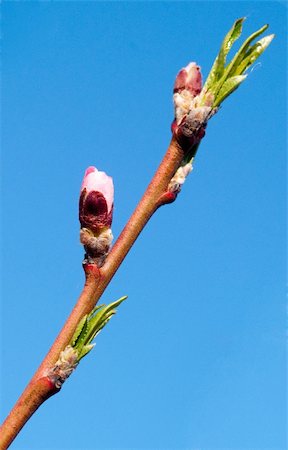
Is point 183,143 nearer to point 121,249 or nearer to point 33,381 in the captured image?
point 121,249

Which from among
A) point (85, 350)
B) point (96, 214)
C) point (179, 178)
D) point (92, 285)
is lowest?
point (85, 350)

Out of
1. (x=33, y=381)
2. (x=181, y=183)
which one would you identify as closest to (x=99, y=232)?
(x=181, y=183)

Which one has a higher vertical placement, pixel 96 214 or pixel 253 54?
pixel 253 54

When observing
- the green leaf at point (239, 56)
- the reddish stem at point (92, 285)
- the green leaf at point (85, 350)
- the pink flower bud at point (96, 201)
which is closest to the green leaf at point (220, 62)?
the green leaf at point (239, 56)

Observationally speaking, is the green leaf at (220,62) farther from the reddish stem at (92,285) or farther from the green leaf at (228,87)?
the reddish stem at (92,285)

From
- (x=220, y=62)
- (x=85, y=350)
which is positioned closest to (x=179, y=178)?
(x=220, y=62)

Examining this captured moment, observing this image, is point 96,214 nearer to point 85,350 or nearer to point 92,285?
point 92,285
